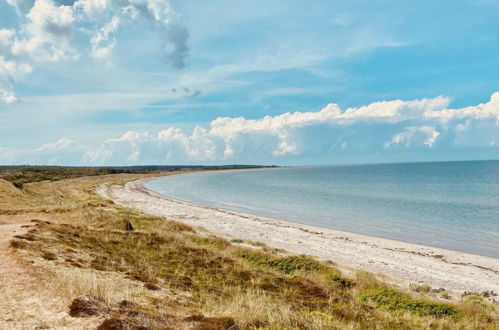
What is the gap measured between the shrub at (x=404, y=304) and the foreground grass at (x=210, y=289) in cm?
4

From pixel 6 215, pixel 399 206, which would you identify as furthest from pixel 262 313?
pixel 399 206

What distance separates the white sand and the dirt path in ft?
58.9

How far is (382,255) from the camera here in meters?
28.2

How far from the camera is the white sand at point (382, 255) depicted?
22.1 meters

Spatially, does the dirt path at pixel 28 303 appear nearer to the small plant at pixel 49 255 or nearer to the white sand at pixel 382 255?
the small plant at pixel 49 255

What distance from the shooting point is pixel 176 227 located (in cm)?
3175

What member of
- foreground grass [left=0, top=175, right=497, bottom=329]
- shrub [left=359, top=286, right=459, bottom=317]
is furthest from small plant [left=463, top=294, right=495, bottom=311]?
shrub [left=359, top=286, right=459, bottom=317]

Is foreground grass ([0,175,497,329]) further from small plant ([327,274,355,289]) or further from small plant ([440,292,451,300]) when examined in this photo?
small plant ([440,292,451,300])

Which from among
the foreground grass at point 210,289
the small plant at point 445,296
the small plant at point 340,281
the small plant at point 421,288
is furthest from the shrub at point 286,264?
the small plant at point 445,296

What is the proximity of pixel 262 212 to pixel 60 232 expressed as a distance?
39.9m

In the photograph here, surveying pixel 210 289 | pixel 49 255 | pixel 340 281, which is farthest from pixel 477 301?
pixel 49 255

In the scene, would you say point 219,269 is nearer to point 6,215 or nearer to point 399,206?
point 6,215

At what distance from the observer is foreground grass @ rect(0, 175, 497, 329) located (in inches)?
346

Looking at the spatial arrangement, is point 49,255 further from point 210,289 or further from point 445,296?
point 445,296
